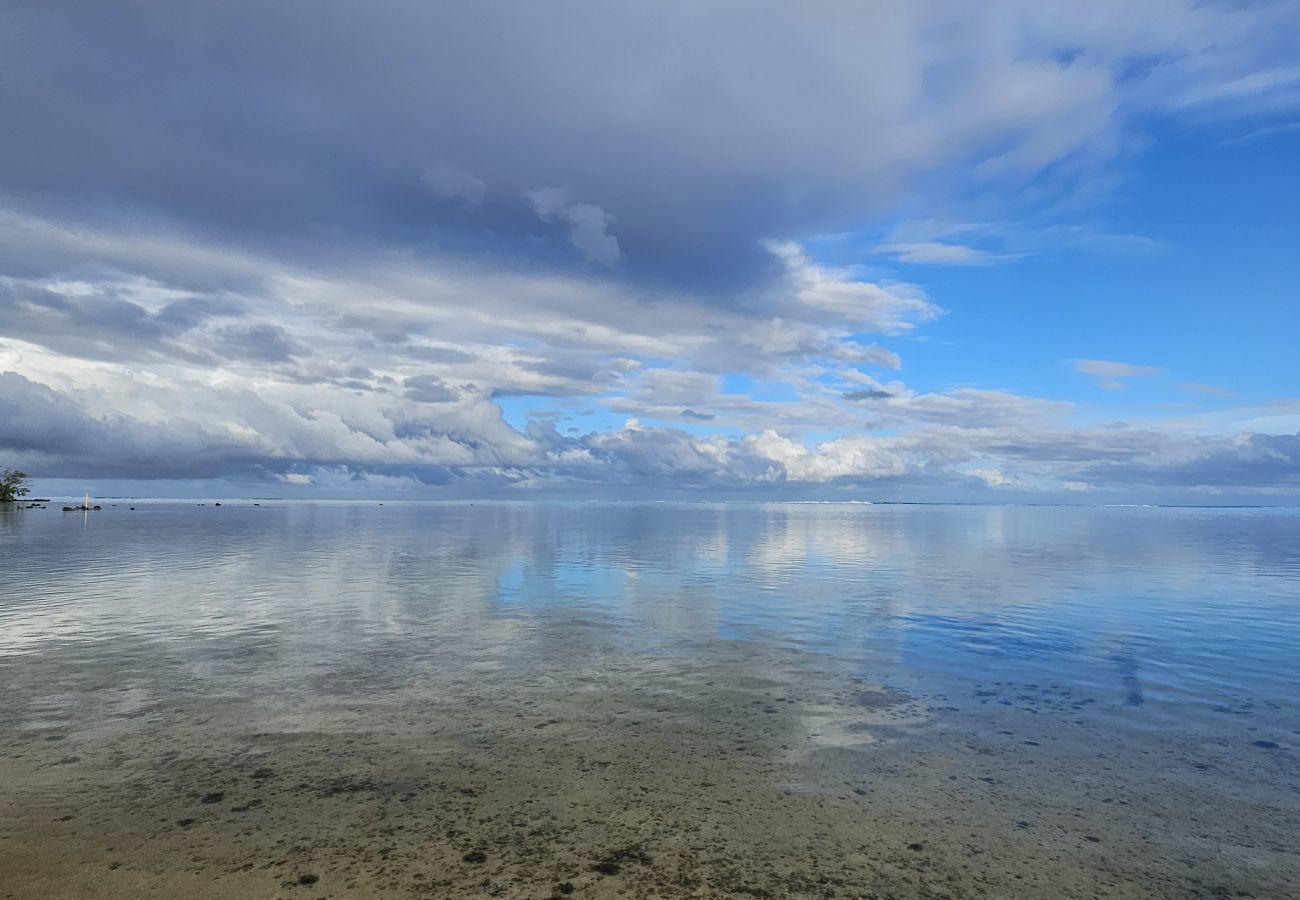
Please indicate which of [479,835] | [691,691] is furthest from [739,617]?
[479,835]

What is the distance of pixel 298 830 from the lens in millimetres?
11641

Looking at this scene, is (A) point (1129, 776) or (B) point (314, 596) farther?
(B) point (314, 596)

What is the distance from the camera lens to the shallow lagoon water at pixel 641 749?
35.2ft

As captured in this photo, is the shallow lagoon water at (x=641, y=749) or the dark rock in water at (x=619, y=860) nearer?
the dark rock in water at (x=619, y=860)

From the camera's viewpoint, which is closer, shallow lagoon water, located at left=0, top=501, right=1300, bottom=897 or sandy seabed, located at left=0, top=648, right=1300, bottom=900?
sandy seabed, located at left=0, top=648, right=1300, bottom=900

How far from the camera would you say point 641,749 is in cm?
1570

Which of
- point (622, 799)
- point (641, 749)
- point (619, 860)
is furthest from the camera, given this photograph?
point (641, 749)

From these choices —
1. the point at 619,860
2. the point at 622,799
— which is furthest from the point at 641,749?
the point at 619,860

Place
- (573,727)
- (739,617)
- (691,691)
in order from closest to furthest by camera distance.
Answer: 1. (573,727)
2. (691,691)
3. (739,617)

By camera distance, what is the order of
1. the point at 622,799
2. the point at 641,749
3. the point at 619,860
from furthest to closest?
the point at 641,749 < the point at 622,799 < the point at 619,860

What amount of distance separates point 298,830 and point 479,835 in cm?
280

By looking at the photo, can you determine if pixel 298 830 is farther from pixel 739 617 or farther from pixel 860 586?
pixel 860 586

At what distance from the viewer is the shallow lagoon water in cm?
1073

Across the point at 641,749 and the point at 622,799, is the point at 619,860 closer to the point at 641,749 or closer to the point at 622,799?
the point at 622,799
